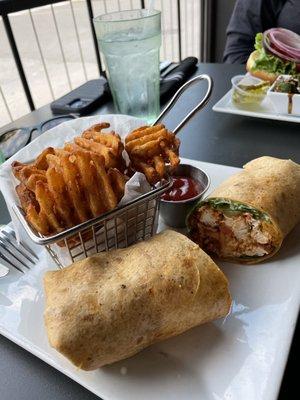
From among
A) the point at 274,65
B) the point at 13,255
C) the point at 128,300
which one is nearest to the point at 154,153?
the point at 128,300

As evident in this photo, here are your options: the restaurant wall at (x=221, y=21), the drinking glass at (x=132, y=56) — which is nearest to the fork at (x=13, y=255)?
the drinking glass at (x=132, y=56)

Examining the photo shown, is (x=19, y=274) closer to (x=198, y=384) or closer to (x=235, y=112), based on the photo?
(x=198, y=384)

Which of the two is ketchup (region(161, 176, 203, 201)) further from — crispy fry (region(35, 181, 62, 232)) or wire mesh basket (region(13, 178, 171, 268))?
crispy fry (region(35, 181, 62, 232))

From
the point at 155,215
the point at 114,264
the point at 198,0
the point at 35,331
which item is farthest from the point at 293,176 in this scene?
the point at 198,0

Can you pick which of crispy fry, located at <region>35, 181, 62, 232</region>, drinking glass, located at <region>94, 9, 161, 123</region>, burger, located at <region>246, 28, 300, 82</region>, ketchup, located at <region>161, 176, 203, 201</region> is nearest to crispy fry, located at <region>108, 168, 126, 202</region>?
crispy fry, located at <region>35, 181, 62, 232</region>

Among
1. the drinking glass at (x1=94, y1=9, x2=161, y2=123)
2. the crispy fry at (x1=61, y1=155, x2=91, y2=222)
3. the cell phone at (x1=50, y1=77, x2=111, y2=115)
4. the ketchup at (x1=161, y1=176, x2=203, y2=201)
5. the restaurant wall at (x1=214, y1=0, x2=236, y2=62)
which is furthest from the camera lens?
the restaurant wall at (x1=214, y1=0, x2=236, y2=62)
